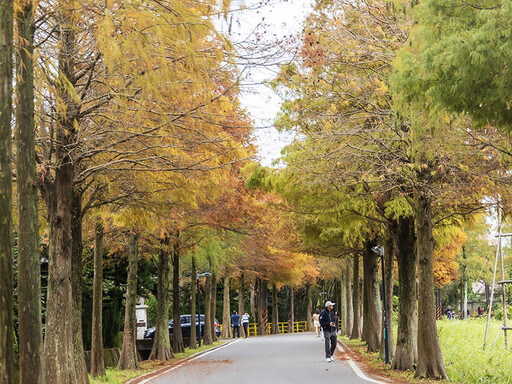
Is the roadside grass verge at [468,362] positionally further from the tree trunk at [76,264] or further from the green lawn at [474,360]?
the tree trunk at [76,264]

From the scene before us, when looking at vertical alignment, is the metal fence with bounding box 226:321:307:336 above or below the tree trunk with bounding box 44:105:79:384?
Answer: below

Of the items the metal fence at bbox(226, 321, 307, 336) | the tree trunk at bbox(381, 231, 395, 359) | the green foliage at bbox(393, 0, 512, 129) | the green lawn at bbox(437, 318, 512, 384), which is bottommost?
the metal fence at bbox(226, 321, 307, 336)

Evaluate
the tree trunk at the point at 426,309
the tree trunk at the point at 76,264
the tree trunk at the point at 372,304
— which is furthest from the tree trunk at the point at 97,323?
the tree trunk at the point at 372,304

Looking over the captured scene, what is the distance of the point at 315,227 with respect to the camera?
82.7 ft

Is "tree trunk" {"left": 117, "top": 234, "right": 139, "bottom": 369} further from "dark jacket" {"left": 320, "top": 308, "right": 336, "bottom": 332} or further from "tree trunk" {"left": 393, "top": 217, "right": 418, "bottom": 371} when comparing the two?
"tree trunk" {"left": 393, "top": 217, "right": 418, "bottom": 371}

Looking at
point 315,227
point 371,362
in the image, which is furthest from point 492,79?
point 315,227

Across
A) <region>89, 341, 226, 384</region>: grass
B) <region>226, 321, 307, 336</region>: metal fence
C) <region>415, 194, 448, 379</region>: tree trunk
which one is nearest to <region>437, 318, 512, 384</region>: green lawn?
<region>415, 194, 448, 379</region>: tree trunk

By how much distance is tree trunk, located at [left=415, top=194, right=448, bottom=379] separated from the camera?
48.5ft

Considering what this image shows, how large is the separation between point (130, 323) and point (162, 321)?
13.5 ft

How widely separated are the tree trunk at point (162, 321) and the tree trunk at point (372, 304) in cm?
741

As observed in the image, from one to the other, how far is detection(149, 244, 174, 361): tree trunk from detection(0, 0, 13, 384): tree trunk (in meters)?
18.0

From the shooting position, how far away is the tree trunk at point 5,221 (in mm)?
5898

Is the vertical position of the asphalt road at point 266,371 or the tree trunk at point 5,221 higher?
the tree trunk at point 5,221

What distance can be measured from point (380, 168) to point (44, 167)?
7.16 m
